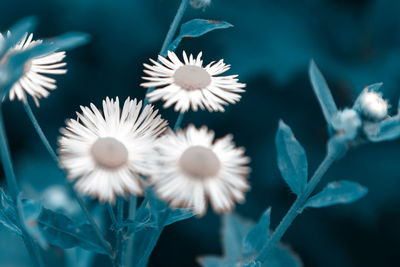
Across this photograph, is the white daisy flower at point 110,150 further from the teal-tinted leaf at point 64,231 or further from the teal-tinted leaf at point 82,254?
the teal-tinted leaf at point 82,254

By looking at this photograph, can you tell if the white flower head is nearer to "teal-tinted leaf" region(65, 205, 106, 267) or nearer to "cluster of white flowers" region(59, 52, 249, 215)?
"cluster of white flowers" region(59, 52, 249, 215)

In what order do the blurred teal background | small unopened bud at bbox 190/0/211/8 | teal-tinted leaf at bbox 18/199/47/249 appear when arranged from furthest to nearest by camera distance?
the blurred teal background → small unopened bud at bbox 190/0/211/8 → teal-tinted leaf at bbox 18/199/47/249

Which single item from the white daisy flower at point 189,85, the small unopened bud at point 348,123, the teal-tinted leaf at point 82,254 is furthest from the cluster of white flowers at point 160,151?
the teal-tinted leaf at point 82,254

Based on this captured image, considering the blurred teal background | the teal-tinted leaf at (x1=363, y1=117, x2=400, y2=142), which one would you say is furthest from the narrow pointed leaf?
the blurred teal background

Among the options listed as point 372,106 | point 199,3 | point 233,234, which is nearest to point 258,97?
→ point 233,234

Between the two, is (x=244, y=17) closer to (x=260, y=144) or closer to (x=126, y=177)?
(x=260, y=144)
